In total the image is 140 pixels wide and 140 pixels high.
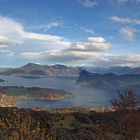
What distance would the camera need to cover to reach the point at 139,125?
26.8 meters

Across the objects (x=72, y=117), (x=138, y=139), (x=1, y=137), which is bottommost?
(x=72, y=117)

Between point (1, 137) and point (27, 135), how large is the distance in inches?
141

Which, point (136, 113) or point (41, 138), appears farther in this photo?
point (136, 113)

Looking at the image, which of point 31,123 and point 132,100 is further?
point 132,100

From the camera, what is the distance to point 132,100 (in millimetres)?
26938

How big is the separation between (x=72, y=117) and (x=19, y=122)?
353ft

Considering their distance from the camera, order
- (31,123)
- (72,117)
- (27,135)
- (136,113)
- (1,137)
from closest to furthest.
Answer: (27,135), (31,123), (1,137), (136,113), (72,117)

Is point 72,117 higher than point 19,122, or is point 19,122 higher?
point 19,122

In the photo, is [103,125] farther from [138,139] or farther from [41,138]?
[41,138]

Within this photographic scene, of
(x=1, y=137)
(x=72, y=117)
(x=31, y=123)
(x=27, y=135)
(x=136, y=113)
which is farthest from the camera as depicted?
(x=72, y=117)

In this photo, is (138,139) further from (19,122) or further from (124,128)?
(19,122)

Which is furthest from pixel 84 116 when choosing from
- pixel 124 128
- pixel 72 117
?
pixel 124 128

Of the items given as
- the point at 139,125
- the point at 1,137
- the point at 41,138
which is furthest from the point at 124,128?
the point at 41,138

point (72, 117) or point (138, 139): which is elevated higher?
point (138, 139)
